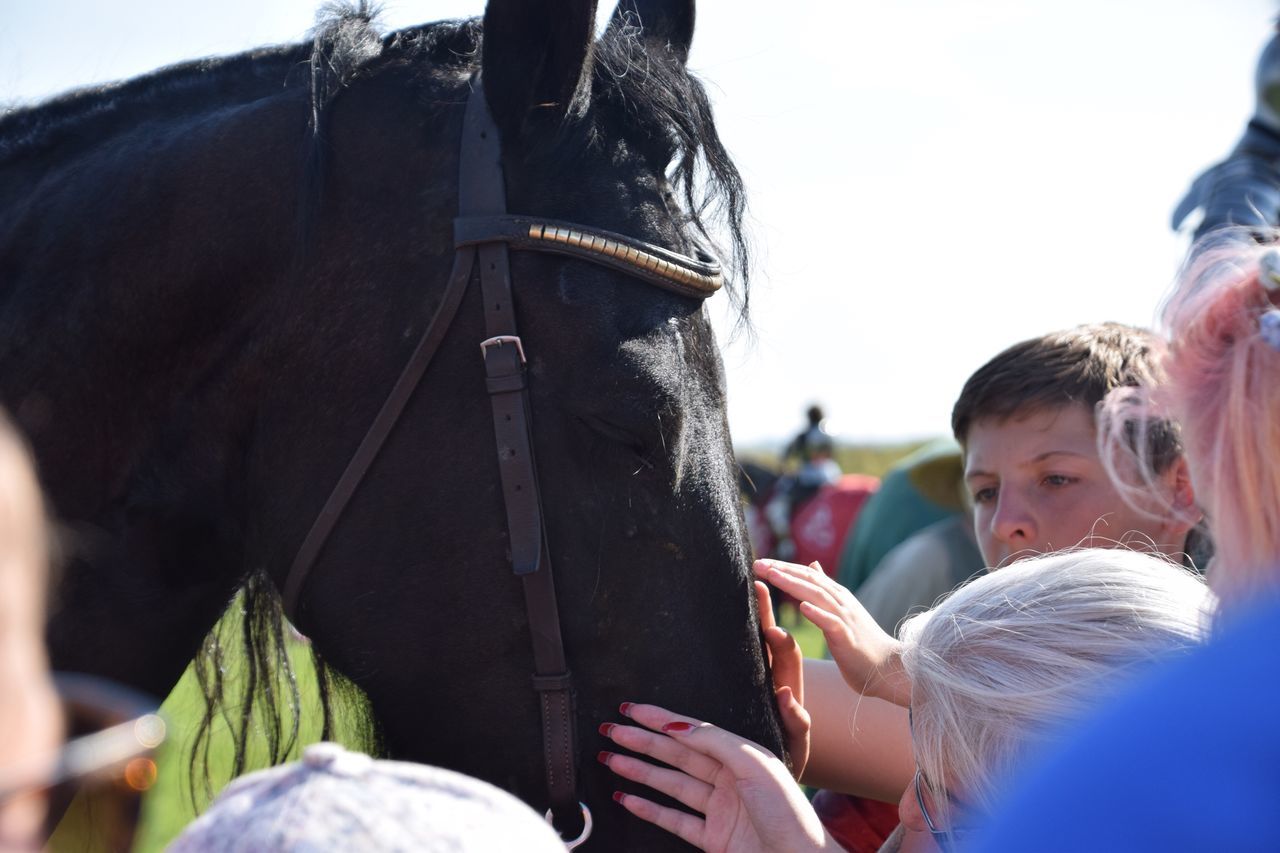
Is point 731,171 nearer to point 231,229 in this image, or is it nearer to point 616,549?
point 616,549

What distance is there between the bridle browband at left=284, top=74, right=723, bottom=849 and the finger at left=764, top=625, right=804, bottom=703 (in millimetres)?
454

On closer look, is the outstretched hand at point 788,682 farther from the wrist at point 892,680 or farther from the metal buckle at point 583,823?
the metal buckle at point 583,823

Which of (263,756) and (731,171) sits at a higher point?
(731,171)

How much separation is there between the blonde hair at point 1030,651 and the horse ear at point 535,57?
1.17 m

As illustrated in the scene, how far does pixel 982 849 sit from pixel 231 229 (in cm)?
176

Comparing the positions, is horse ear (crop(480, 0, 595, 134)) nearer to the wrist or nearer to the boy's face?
the wrist

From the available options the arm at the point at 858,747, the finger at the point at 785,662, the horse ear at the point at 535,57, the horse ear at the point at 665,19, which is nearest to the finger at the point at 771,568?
the finger at the point at 785,662

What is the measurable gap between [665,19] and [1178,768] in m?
2.22

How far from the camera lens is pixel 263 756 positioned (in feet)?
8.52

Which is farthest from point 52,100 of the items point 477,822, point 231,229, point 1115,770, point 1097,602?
point 1115,770

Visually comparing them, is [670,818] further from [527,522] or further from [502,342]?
[502,342]

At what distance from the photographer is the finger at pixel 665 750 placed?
1.80 metres

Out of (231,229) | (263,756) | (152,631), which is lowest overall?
(263,756)

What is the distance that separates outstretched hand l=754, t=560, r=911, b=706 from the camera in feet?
6.79
